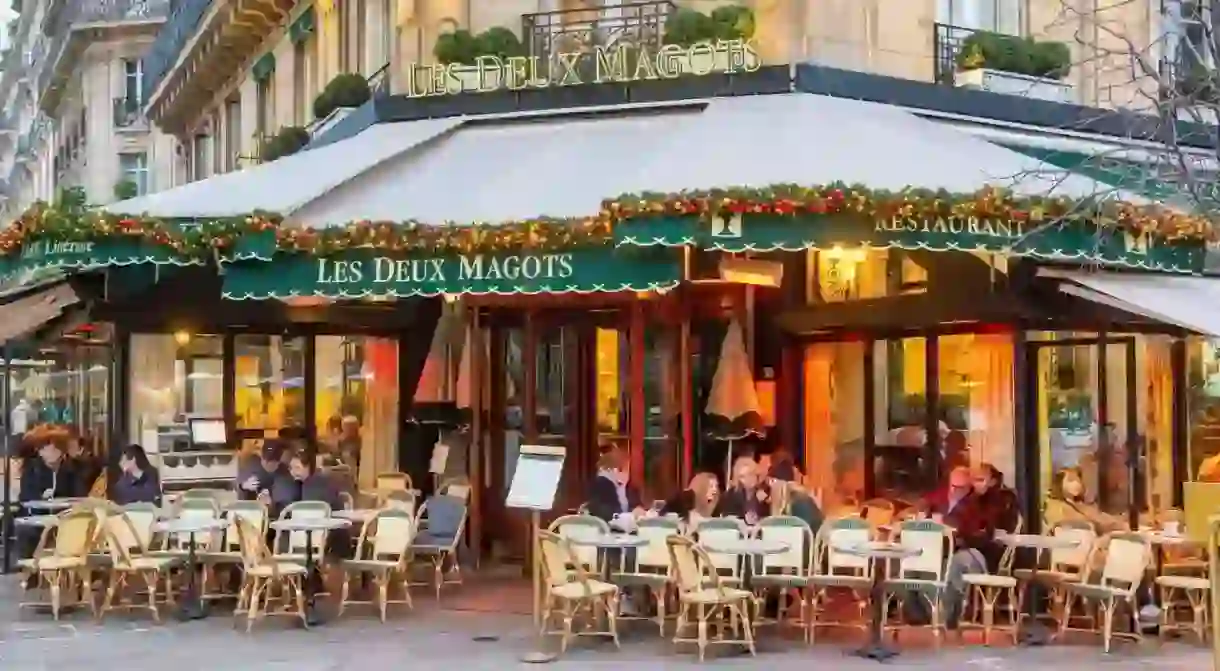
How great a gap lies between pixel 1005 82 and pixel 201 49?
47.4 feet

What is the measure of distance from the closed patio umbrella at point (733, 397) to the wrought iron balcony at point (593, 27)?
279 centimetres

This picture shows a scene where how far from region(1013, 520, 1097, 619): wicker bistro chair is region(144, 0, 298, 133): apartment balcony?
13.0 m

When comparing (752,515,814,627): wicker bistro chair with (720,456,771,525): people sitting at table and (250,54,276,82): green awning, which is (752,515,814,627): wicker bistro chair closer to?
(720,456,771,525): people sitting at table

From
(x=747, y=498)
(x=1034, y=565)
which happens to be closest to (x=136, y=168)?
(x=747, y=498)

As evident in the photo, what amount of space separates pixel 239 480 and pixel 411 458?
1.97 meters

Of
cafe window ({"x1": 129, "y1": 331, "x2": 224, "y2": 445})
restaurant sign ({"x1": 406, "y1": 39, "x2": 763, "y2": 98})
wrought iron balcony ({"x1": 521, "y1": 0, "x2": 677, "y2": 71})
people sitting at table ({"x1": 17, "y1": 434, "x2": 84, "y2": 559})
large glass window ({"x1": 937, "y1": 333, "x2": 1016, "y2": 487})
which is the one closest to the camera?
large glass window ({"x1": 937, "y1": 333, "x2": 1016, "y2": 487})

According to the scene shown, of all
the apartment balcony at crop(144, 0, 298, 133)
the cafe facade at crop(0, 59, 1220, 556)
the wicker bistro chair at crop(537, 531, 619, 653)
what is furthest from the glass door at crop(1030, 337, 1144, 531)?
the apartment balcony at crop(144, 0, 298, 133)

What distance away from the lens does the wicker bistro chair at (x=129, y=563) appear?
11.0m

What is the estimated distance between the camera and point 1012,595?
35.0 feet

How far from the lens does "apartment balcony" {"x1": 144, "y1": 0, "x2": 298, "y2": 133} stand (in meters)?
21.4

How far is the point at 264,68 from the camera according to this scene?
22.0 metres

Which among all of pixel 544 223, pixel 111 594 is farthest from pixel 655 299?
pixel 111 594

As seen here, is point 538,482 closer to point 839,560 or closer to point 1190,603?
point 839,560

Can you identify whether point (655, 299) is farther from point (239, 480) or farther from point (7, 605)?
point (7, 605)
